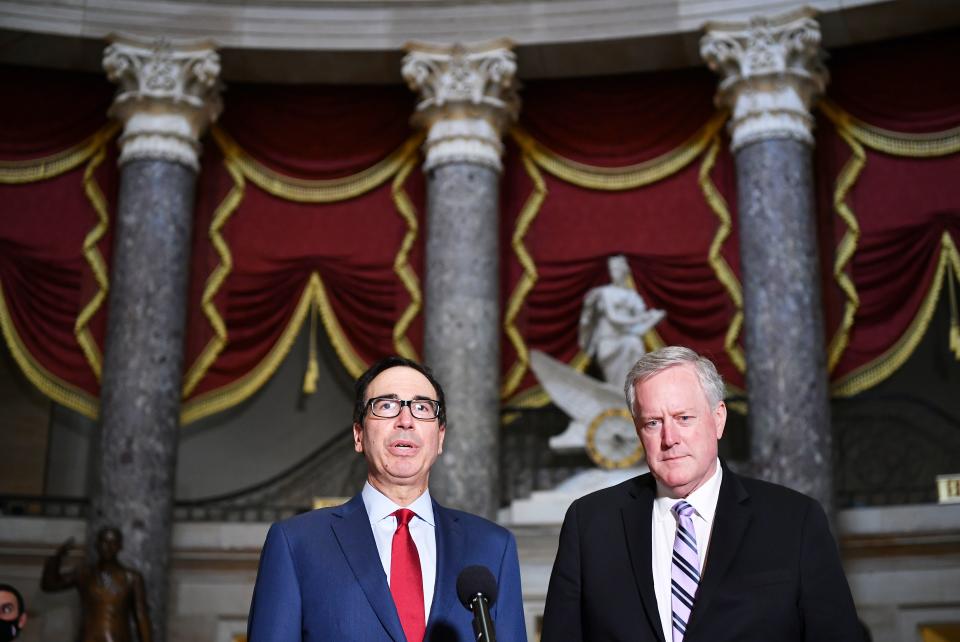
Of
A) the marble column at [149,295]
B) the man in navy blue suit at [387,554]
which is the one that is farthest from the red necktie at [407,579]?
the marble column at [149,295]

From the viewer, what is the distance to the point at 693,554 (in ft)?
8.98

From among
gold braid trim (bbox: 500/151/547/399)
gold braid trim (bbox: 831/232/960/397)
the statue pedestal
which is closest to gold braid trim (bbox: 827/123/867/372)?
gold braid trim (bbox: 831/232/960/397)

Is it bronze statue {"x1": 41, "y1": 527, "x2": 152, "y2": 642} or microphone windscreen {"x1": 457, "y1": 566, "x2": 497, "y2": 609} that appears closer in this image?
microphone windscreen {"x1": 457, "y1": 566, "x2": 497, "y2": 609}

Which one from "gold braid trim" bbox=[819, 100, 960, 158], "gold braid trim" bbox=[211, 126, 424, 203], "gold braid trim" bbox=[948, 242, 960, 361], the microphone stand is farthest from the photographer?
"gold braid trim" bbox=[211, 126, 424, 203]

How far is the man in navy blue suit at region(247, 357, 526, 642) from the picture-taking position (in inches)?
107

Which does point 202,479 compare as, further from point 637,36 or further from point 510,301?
point 637,36

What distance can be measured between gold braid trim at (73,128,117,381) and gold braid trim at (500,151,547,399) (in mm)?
3363

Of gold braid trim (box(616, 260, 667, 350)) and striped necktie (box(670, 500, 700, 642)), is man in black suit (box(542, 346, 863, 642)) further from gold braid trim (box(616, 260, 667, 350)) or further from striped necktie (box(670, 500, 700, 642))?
gold braid trim (box(616, 260, 667, 350))

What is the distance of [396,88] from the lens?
34.9ft

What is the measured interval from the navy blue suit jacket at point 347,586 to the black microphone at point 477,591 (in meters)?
0.24

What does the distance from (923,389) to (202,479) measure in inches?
265

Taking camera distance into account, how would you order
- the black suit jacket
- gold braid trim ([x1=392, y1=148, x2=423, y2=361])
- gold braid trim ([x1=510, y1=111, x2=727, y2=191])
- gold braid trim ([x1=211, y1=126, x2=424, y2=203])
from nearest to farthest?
1. the black suit jacket
2. gold braid trim ([x1=392, y1=148, x2=423, y2=361])
3. gold braid trim ([x1=510, y1=111, x2=727, y2=191])
4. gold braid trim ([x1=211, y1=126, x2=424, y2=203])

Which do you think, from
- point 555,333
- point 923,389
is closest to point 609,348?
point 555,333

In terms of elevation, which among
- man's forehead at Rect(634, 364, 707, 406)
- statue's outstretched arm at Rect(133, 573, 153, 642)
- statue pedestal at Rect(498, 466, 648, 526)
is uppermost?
statue pedestal at Rect(498, 466, 648, 526)
